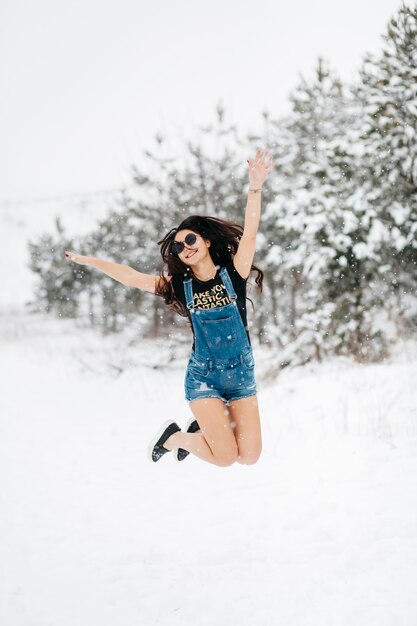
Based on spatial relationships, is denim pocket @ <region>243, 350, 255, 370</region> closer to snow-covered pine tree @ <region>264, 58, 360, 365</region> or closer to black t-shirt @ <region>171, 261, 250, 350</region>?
black t-shirt @ <region>171, 261, 250, 350</region>

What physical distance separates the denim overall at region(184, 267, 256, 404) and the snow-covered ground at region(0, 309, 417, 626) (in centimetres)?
120

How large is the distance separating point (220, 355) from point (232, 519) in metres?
1.58

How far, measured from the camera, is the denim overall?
3.24 meters

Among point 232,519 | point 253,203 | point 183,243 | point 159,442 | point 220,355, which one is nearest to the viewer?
point 253,203

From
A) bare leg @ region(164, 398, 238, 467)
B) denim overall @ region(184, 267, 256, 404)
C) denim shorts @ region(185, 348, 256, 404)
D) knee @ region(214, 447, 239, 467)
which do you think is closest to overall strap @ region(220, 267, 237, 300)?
denim overall @ region(184, 267, 256, 404)

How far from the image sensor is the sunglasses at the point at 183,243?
10.5ft

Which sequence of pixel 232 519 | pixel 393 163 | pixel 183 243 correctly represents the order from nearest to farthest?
pixel 183 243 < pixel 232 519 < pixel 393 163

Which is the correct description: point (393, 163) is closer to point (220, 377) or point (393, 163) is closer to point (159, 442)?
point (220, 377)

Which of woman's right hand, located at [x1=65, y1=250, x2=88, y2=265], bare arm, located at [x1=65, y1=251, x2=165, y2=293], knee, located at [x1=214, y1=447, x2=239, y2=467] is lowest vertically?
knee, located at [x1=214, y1=447, x2=239, y2=467]

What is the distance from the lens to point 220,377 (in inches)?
134

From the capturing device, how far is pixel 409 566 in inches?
120

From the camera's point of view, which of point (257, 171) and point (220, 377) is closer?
point (257, 171)

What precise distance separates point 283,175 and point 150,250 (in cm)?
394

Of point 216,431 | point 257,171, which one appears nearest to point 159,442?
point 216,431
